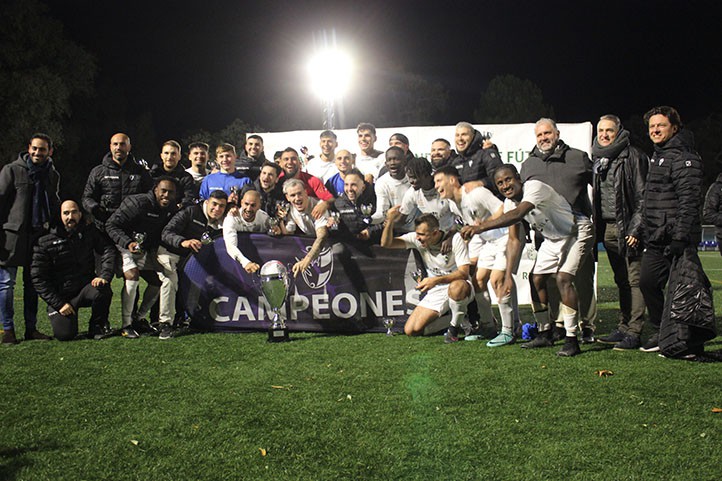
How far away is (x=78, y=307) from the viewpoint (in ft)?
22.6

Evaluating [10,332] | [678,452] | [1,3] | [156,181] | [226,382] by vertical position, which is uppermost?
[1,3]

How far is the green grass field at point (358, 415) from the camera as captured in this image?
127 inches

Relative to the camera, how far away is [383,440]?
11.7ft

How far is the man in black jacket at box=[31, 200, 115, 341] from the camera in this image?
21.8 feet

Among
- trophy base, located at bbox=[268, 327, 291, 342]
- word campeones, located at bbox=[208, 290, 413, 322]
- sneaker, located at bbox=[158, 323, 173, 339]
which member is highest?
word campeones, located at bbox=[208, 290, 413, 322]

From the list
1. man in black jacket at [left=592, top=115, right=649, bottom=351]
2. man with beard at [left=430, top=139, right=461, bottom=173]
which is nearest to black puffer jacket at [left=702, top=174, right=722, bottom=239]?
man in black jacket at [left=592, top=115, right=649, bottom=351]

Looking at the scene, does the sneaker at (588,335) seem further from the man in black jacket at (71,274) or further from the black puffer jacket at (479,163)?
the man in black jacket at (71,274)

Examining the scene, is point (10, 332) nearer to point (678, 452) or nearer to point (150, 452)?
point (150, 452)

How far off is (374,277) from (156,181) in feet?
8.82

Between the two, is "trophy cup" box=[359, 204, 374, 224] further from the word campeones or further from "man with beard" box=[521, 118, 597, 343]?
"man with beard" box=[521, 118, 597, 343]

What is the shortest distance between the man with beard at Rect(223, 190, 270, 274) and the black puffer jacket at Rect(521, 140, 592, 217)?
2.95m

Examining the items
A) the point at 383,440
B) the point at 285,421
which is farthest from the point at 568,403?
the point at 285,421

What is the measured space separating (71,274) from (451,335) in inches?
162

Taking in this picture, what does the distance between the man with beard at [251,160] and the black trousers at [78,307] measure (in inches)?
82.5
